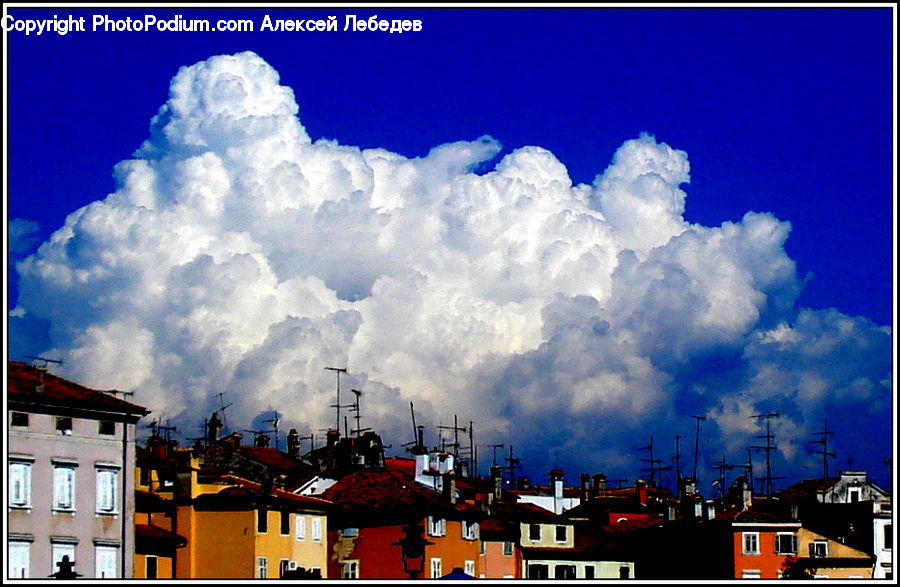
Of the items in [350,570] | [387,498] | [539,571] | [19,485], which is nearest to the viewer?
[19,485]

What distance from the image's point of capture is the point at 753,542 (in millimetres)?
79312

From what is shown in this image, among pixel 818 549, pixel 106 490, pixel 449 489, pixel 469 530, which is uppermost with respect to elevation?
pixel 449 489

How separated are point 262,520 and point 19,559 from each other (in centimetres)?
1287

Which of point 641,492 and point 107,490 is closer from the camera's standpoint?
point 107,490

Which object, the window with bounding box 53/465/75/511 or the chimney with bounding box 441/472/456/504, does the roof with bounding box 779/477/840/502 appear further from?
the window with bounding box 53/465/75/511

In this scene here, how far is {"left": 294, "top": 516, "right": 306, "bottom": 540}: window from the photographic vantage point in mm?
65312

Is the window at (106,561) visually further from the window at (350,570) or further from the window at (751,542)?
the window at (751,542)

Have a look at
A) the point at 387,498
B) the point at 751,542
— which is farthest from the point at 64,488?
the point at 751,542

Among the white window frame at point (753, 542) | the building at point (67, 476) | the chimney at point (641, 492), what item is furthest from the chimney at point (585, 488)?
the building at point (67, 476)

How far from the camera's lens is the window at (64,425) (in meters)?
53.9

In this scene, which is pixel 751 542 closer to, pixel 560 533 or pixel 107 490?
pixel 560 533

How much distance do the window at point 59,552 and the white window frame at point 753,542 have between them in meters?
38.2

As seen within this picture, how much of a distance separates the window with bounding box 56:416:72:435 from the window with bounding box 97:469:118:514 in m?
2.11

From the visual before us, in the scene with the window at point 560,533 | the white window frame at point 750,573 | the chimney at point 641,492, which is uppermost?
the chimney at point 641,492
